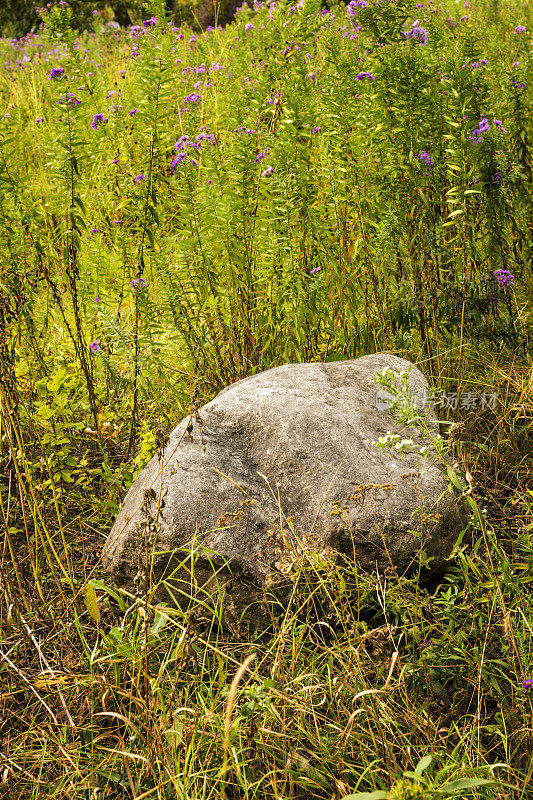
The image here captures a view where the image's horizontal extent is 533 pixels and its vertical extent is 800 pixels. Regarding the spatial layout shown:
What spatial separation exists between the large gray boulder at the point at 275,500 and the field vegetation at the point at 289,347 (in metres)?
0.10

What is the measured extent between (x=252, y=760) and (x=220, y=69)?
642 cm

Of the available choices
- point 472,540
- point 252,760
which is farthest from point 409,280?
point 252,760

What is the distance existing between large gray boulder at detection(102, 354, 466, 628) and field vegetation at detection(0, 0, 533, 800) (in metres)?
0.10

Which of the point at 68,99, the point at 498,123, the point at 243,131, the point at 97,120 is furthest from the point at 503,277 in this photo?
the point at 97,120

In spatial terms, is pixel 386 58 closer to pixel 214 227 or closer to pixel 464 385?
pixel 214 227

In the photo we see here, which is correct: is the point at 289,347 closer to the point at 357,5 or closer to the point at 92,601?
the point at 92,601

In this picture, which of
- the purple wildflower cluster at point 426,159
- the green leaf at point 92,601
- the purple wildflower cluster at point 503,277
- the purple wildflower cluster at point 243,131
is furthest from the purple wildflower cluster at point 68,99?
the purple wildflower cluster at point 503,277

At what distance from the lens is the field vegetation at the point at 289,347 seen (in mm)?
1657

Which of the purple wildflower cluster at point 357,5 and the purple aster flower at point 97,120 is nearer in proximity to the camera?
the purple wildflower cluster at point 357,5

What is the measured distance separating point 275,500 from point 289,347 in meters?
0.99

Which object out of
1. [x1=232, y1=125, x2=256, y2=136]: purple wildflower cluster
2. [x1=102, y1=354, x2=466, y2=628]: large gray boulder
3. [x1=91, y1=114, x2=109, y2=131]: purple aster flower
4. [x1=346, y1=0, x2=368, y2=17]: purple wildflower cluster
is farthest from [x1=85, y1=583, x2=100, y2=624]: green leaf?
[x1=91, y1=114, x2=109, y2=131]: purple aster flower

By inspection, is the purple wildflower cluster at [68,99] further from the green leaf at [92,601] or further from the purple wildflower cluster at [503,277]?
the purple wildflower cluster at [503,277]

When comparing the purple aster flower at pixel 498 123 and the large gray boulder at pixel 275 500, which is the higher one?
the purple aster flower at pixel 498 123

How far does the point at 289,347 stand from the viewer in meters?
2.85
